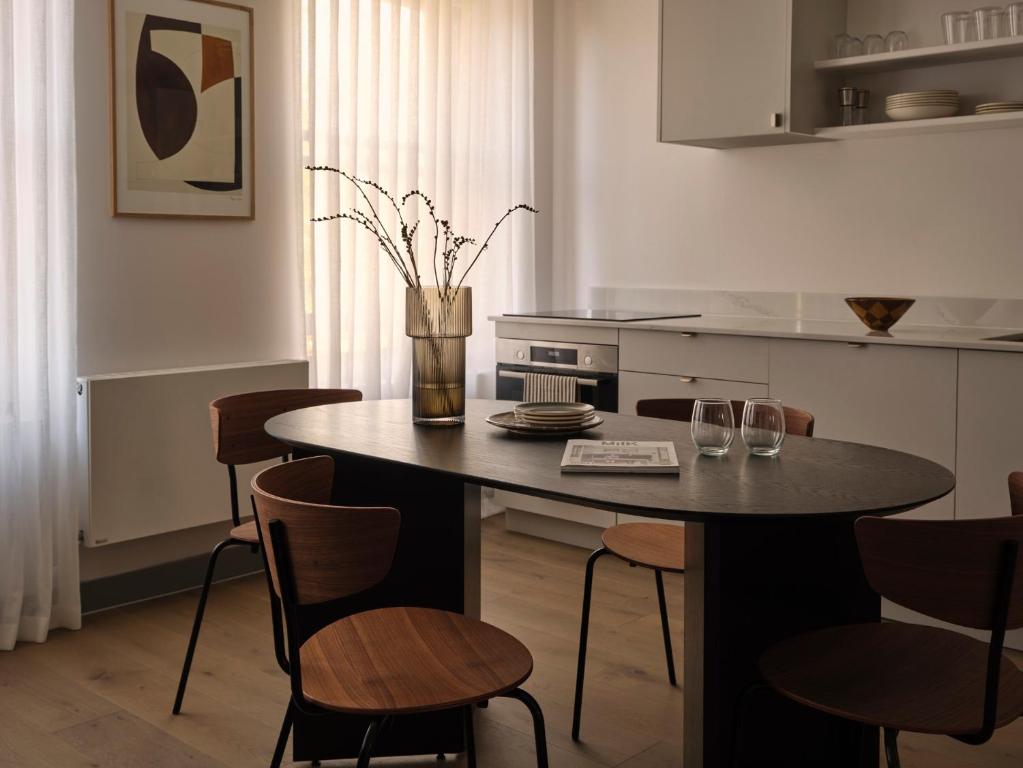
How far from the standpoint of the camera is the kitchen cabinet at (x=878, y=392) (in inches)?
137

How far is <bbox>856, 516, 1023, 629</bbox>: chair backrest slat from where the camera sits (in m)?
1.64

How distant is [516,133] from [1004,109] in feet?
7.36

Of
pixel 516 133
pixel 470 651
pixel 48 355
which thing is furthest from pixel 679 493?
pixel 516 133

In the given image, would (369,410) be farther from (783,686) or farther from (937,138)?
(937,138)

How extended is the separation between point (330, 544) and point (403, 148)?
10.4ft

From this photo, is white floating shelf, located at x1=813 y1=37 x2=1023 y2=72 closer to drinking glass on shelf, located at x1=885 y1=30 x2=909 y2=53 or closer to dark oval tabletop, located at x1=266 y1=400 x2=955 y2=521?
drinking glass on shelf, located at x1=885 y1=30 x2=909 y2=53

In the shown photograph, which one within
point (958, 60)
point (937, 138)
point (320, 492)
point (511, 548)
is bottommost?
point (511, 548)

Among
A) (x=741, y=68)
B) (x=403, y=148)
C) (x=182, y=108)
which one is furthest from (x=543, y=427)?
(x=403, y=148)

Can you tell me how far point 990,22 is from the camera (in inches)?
147

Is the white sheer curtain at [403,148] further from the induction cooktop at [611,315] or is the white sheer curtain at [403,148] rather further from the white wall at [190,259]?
the induction cooktop at [611,315]

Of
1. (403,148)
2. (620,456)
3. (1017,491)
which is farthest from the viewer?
(403,148)

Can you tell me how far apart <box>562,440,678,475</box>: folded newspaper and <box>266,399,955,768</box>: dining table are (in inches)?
1.0

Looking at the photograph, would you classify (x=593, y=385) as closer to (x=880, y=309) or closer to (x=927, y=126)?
(x=880, y=309)

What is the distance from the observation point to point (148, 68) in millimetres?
3779
